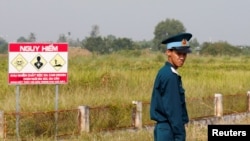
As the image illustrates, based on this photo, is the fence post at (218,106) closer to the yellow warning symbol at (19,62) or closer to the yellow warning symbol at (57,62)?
the yellow warning symbol at (57,62)

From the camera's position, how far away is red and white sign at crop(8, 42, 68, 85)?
937 centimetres

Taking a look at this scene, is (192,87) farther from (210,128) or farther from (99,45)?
(99,45)

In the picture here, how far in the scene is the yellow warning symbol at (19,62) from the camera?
30.7 feet

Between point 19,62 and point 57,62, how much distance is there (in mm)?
763

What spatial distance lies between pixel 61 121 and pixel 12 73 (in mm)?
1563

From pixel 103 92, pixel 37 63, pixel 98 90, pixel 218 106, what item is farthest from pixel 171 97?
pixel 98 90

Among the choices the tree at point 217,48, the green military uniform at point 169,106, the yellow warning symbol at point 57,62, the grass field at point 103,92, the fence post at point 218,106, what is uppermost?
the tree at point 217,48

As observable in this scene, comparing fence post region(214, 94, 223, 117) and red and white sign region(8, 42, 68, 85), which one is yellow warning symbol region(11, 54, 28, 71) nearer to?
red and white sign region(8, 42, 68, 85)

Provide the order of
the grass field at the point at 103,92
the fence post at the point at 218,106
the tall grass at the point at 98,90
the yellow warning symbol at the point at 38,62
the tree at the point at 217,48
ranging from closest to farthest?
the yellow warning symbol at the point at 38,62 → the grass field at the point at 103,92 → the tall grass at the point at 98,90 → the fence post at the point at 218,106 → the tree at the point at 217,48

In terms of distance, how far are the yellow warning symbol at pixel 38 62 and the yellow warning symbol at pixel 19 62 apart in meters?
0.16

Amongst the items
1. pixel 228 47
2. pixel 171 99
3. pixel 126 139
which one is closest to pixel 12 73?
pixel 126 139

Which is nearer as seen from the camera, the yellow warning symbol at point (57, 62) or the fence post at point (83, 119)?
the yellow warning symbol at point (57, 62)

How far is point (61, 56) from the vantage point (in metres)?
9.70

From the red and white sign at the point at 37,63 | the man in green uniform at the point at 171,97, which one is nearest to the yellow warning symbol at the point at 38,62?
the red and white sign at the point at 37,63
